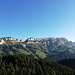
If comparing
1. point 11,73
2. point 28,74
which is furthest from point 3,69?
point 28,74

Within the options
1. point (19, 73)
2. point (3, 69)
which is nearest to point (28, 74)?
point (19, 73)

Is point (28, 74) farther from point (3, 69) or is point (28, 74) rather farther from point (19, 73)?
point (3, 69)

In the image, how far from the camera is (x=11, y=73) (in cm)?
19038

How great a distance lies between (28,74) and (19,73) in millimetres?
10175

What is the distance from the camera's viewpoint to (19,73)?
644 ft

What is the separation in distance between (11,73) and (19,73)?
33.3 ft

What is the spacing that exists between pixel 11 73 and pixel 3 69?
11.6 metres

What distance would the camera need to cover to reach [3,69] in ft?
642

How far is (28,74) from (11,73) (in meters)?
19.4

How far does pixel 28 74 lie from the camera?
645ft

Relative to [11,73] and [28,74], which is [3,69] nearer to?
[11,73]

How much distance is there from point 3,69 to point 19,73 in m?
18.5
